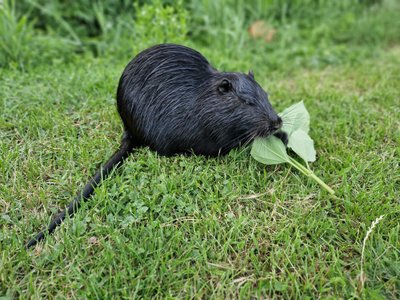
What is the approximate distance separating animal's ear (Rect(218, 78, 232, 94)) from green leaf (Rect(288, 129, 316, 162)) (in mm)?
495

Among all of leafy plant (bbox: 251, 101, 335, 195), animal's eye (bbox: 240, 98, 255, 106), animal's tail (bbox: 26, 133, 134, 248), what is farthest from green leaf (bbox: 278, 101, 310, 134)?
animal's tail (bbox: 26, 133, 134, 248)

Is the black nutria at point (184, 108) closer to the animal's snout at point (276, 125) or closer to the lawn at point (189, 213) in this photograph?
the animal's snout at point (276, 125)

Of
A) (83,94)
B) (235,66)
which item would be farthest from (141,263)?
(235,66)

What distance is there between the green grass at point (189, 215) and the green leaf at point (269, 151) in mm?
79

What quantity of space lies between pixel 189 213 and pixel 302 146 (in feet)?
2.70

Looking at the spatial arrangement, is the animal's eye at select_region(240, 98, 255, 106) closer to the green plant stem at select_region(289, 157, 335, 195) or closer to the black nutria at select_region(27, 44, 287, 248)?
the black nutria at select_region(27, 44, 287, 248)

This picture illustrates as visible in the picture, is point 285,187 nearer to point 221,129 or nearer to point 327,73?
point 221,129

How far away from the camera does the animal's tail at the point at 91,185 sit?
214cm

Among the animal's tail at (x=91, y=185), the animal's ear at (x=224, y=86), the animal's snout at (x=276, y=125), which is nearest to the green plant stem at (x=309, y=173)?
the animal's snout at (x=276, y=125)

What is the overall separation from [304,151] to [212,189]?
605mm

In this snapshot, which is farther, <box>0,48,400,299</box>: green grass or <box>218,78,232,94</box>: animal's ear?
<box>218,78,232,94</box>: animal's ear

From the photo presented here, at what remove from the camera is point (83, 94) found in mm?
3277

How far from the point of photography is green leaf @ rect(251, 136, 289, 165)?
8.22 feet

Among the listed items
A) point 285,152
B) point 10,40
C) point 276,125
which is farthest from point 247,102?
point 10,40
